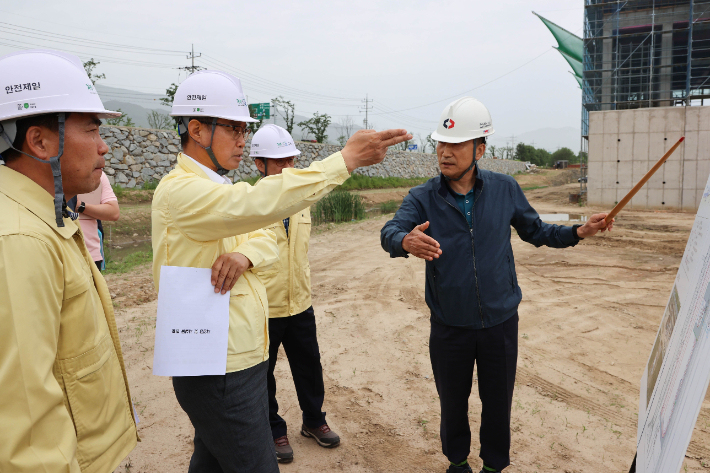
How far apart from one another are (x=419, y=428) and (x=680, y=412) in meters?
2.44

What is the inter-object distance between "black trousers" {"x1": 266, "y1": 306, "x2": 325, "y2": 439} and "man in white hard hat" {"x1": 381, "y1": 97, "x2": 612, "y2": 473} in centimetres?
85

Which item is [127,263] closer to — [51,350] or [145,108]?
[51,350]

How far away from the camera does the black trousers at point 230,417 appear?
1.75 m

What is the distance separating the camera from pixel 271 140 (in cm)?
339

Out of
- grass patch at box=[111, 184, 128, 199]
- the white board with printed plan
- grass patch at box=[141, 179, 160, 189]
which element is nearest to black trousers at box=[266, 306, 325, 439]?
the white board with printed plan

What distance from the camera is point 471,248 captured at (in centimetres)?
258

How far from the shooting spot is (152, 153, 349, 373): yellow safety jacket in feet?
5.19

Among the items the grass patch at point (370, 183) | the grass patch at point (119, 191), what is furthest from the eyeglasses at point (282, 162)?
the grass patch at point (370, 183)

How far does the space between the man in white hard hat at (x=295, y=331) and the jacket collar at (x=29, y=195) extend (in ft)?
5.61

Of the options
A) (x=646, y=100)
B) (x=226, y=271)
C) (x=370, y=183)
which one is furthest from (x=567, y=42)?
(x=226, y=271)

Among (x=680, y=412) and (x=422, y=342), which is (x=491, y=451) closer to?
(x=680, y=412)

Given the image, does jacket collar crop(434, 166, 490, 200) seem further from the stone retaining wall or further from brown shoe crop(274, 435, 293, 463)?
the stone retaining wall

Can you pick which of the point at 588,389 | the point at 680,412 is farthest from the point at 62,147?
the point at 588,389

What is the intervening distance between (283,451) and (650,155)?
15.4 m
